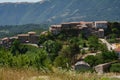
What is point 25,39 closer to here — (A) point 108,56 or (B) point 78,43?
(B) point 78,43

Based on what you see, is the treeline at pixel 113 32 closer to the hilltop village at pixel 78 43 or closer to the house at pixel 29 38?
the hilltop village at pixel 78 43

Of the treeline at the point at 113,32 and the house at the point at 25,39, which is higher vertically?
the treeline at the point at 113,32

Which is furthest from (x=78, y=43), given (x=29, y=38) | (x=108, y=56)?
(x=29, y=38)

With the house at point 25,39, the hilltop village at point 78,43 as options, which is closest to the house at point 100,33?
the hilltop village at point 78,43

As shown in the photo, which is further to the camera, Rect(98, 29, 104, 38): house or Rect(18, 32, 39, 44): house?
Rect(18, 32, 39, 44): house

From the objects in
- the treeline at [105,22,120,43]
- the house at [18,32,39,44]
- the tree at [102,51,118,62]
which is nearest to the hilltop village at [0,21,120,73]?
the house at [18,32,39,44]

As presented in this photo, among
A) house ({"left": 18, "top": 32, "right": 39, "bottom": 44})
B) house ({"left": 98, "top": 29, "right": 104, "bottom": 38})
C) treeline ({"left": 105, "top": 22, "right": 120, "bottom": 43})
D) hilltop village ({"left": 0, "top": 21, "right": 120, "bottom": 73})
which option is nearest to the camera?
hilltop village ({"left": 0, "top": 21, "right": 120, "bottom": 73})

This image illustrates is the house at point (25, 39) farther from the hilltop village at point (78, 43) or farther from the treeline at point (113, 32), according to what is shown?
the treeline at point (113, 32)

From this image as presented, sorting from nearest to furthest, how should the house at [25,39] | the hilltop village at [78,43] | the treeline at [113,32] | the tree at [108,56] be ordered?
the tree at [108,56], the hilltop village at [78,43], the treeline at [113,32], the house at [25,39]

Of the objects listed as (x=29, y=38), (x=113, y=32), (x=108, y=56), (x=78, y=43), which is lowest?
(x=29, y=38)

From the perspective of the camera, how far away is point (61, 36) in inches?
3000

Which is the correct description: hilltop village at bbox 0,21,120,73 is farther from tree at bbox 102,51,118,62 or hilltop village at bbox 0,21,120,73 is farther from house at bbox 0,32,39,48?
tree at bbox 102,51,118,62

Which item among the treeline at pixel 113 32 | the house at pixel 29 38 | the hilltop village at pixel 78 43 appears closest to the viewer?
the hilltop village at pixel 78 43

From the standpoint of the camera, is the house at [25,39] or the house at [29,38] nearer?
the house at [25,39]
